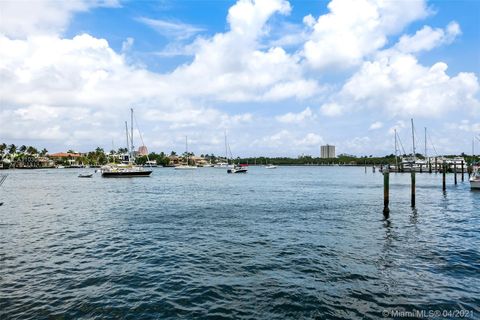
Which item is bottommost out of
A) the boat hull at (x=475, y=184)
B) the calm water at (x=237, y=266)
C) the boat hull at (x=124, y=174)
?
the calm water at (x=237, y=266)

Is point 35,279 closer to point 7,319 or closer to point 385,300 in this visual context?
point 7,319

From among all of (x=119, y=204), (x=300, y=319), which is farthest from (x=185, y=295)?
(x=119, y=204)

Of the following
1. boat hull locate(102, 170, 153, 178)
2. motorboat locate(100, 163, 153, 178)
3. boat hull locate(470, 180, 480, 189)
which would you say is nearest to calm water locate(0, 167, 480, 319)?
boat hull locate(470, 180, 480, 189)

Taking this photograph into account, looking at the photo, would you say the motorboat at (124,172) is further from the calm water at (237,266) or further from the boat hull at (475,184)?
the boat hull at (475,184)

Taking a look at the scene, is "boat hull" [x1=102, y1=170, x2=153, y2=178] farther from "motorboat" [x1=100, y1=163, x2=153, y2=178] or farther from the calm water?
the calm water

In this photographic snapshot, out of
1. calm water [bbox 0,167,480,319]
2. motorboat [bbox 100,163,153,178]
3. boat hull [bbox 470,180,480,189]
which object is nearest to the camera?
calm water [bbox 0,167,480,319]

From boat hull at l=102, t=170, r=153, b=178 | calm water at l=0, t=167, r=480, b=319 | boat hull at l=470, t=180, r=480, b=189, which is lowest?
calm water at l=0, t=167, r=480, b=319

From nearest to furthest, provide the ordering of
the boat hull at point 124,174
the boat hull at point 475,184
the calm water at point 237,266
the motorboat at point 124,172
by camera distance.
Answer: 1. the calm water at point 237,266
2. the boat hull at point 475,184
3. the motorboat at point 124,172
4. the boat hull at point 124,174

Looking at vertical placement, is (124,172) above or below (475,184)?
above

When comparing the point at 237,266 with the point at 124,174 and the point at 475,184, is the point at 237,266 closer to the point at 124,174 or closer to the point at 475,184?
the point at 475,184

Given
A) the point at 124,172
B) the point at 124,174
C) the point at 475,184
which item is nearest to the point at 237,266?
the point at 475,184

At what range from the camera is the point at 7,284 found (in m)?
15.4

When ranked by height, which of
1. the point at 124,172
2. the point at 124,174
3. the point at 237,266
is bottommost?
the point at 237,266

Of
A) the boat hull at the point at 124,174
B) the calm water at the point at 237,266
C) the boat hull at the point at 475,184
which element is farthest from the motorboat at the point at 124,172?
the boat hull at the point at 475,184
